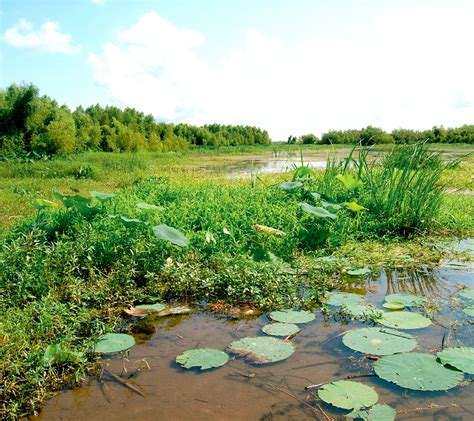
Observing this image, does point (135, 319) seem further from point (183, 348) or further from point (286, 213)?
point (286, 213)

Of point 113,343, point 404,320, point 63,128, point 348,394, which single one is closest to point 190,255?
point 113,343

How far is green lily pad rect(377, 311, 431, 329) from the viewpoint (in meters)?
2.62

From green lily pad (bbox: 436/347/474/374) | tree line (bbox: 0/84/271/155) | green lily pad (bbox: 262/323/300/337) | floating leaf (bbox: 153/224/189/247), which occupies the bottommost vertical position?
green lily pad (bbox: 262/323/300/337)

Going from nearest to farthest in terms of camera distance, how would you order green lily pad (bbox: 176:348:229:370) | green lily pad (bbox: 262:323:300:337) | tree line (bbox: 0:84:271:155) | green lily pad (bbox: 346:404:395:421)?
green lily pad (bbox: 346:404:395:421) → green lily pad (bbox: 176:348:229:370) → green lily pad (bbox: 262:323:300:337) → tree line (bbox: 0:84:271:155)

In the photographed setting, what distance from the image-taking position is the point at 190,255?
3531mm

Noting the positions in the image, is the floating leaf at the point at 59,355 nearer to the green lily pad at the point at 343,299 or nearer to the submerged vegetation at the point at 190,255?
the submerged vegetation at the point at 190,255

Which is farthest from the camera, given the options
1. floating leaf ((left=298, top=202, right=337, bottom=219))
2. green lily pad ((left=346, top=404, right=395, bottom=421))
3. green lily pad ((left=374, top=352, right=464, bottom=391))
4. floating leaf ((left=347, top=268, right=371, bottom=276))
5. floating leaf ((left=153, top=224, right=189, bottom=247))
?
floating leaf ((left=298, top=202, right=337, bottom=219))

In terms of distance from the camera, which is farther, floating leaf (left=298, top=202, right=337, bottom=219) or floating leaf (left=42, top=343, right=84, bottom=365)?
floating leaf (left=298, top=202, right=337, bottom=219)

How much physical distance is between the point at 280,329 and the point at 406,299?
914mm

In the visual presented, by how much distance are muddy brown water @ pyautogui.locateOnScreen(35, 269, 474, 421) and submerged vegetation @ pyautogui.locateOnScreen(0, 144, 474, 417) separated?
14 centimetres

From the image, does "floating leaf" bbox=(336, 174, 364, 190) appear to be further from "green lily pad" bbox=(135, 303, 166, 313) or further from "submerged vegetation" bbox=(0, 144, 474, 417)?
"green lily pad" bbox=(135, 303, 166, 313)

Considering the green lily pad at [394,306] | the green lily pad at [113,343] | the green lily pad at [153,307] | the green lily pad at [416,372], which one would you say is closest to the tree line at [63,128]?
the green lily pad at [153,307]

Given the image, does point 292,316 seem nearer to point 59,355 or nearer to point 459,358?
point 459,358

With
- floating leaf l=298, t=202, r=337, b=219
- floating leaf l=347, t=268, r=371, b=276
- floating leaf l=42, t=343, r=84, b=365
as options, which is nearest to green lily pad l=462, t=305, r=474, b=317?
floating leaf l=347, t=268, r=371, b=276
